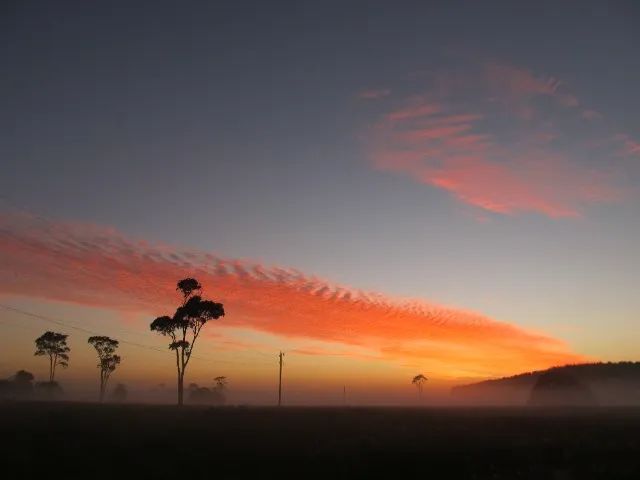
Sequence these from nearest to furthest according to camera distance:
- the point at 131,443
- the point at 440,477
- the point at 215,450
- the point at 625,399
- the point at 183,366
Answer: the point at 440,477, the point at 215,450, the point at 131,443, the point at 183,366, the point at 625,399

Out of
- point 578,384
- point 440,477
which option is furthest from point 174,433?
point 578,384

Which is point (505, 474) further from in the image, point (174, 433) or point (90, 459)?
point (174, 433)

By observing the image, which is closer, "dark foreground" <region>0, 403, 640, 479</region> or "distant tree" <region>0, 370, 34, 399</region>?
"dark foreground" <region>0, 403, 640, 479</region>

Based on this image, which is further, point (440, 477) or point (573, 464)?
point (573, 464)

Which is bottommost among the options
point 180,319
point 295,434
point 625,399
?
point 625,399

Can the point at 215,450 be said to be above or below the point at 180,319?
below

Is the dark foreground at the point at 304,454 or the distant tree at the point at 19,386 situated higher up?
the dark foreground at the point at 304,454

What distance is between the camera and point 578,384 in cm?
18538

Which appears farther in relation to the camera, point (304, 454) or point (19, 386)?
point (19, 386)

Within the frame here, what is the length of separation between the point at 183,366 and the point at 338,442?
2063 inches

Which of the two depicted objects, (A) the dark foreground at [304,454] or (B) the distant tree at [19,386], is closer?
(A) the dark foreground at [304,454]

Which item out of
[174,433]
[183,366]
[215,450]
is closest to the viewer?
[215,450]

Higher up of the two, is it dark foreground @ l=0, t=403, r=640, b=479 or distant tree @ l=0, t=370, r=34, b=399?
dark foreground @ l=0, t=403, r=640, b=479

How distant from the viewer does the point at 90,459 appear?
82.4 ft
